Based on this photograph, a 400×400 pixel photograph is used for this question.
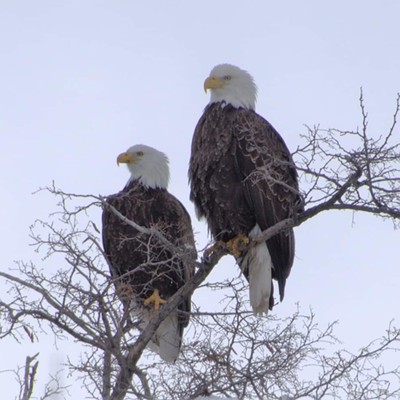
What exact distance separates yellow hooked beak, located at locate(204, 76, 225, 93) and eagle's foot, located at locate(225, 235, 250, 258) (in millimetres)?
1262

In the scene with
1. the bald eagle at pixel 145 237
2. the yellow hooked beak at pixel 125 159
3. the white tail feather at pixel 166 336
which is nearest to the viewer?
the white tail feather at pixel 166 336

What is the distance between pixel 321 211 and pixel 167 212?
3.22 m

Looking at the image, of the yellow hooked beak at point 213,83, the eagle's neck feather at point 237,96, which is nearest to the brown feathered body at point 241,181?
the eagle's neck feather at point 237,96

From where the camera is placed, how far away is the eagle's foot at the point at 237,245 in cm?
732

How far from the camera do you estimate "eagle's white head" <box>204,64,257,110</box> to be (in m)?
7.86

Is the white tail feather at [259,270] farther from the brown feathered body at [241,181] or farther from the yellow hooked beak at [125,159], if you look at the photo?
the yellow hooked beak at [125,159]

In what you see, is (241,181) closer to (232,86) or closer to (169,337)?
(232,86)

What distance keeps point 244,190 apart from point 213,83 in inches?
43.7

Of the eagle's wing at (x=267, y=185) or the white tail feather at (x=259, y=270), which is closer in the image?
the eagle's wing at (x=267, y=185)

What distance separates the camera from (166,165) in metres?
9.71

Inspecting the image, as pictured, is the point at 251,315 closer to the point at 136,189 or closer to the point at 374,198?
the point at 374,198

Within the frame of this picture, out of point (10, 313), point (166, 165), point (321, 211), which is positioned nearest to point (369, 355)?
point (321, 211)

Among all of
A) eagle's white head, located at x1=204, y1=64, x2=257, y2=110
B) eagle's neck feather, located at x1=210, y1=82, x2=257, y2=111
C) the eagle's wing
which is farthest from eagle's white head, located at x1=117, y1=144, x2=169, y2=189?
the eagle's wing

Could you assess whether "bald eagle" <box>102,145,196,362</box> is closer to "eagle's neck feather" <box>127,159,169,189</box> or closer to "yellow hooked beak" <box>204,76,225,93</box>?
"eagle's neck feather" <box>127,159,169,189</box>
